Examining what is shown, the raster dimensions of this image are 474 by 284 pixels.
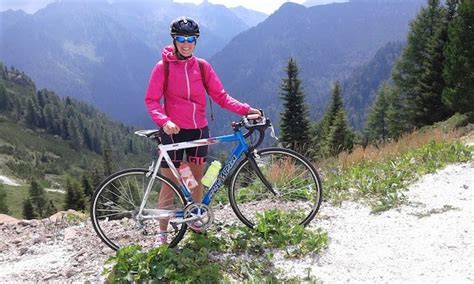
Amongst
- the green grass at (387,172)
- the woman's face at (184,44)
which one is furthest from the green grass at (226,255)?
the woman's face at (184,44)

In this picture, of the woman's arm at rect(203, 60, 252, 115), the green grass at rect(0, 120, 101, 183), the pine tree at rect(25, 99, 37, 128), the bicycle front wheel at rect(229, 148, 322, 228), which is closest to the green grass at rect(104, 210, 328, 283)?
the bicycle front wheel at rect(229, 148, 322, 228)

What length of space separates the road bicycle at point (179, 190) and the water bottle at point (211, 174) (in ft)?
0.18

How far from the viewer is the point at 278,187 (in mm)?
6316

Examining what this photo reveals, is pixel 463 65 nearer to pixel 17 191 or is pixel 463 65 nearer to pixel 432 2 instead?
pixel 432 2

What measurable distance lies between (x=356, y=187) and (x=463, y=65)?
1927 cm

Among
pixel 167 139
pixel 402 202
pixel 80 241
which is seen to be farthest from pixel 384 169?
pixel 80 241

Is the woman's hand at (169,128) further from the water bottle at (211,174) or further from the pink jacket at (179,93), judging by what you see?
the water bottle at (211,174)

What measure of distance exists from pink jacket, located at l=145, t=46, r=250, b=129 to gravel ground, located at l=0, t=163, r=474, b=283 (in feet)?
6.73

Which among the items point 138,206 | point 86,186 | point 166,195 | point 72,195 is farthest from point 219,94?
point 86,186

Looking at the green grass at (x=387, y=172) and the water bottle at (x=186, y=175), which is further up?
the water bottle at (x=186, y=175)

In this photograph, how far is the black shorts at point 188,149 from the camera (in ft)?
17.9

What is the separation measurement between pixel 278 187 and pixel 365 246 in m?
1.46

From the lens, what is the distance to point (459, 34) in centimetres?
2369

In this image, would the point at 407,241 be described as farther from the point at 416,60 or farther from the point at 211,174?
the point at 416,60
